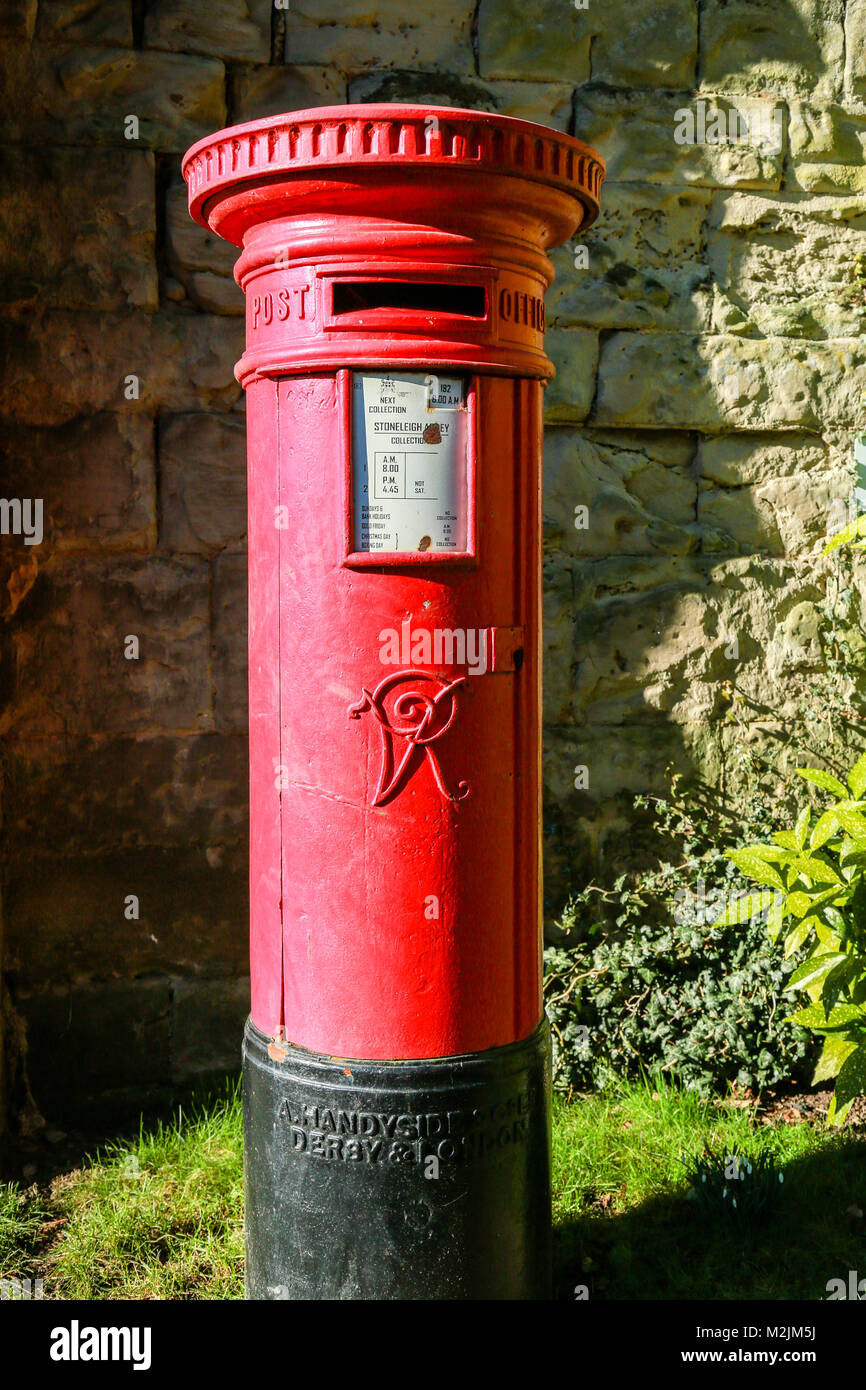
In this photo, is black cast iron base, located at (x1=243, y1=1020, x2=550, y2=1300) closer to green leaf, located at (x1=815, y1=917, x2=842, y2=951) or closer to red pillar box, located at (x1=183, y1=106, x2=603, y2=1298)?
red pillar box, located at (x1=183, y1=106, x2=603, y2=1298)

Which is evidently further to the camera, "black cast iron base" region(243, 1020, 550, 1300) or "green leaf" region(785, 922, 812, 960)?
"green leaf" region(785, 922, 812, 960)

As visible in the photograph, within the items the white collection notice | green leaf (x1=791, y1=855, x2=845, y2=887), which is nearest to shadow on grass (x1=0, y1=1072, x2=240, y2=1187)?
green leaf (x1=791, y1=855, x2=845, y2=887)

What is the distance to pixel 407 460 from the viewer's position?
215 centimetres

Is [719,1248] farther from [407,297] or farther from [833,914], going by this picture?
[407,297]

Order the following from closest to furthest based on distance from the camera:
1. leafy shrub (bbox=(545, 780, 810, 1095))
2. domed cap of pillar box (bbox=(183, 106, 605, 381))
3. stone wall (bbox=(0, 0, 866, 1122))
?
1. domed cap of pillar box (bbox=(183, 106, 605, 381))
2. stone wall (bbox=(0, 0, 866, 1122))
3. leafy shrub (bbox=(545, 780, 810, 1095))

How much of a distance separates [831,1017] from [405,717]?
1379 millimetres

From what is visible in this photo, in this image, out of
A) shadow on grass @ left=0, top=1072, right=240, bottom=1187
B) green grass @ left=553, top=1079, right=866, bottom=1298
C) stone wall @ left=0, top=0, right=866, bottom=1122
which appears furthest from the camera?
stone wall @ left=0, top=0, right=866, bottom=1122

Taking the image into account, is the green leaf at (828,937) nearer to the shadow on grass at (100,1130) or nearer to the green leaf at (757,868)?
the green leaf at (757,868)

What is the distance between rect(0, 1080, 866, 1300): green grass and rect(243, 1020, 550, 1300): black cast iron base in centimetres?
61

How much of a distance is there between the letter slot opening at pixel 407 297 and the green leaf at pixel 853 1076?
1.91 meters

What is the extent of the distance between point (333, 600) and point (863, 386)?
2.60 metres

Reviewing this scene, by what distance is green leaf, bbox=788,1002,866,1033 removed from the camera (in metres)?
2.82

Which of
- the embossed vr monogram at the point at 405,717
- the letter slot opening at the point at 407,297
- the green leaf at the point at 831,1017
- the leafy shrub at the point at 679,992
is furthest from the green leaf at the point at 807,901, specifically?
the letter slot opening at the point at 407,297
